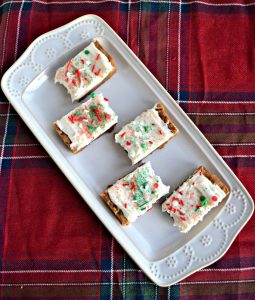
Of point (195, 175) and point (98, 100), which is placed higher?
point (98, 100)

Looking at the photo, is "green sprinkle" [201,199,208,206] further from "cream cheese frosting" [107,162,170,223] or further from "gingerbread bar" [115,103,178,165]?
"gingerbread bar" [115,103,178,165]

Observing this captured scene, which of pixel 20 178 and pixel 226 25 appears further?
pixel 226 25

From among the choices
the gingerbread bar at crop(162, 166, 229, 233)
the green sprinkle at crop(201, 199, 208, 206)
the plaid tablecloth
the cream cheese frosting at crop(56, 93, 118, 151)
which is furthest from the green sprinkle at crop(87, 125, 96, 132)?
the green sprinkle at crop(201, 199, 208, 206)

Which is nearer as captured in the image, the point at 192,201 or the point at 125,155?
A: the point at 192,201

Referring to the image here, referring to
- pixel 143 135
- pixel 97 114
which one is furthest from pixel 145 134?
pixel 97 114

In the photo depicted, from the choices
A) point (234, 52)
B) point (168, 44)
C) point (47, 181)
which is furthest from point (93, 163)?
point (234, 52)

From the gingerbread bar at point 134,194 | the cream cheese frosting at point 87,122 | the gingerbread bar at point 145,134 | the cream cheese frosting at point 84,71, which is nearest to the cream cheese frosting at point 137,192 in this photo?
the gingerbread bar at point 134,194

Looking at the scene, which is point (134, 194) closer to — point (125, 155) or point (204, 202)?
point (125, 155)

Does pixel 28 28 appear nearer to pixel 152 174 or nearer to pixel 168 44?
pixel 168 44
